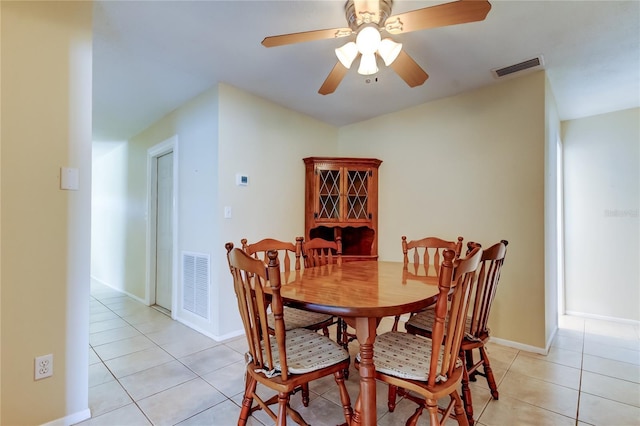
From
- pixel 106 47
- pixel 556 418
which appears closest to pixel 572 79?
pixel 556 418

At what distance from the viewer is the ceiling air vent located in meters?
2.37

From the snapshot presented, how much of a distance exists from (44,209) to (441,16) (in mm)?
2187

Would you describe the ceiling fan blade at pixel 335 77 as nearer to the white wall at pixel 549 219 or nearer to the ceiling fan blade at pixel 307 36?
the ceiling fan blade at pixel 307 36

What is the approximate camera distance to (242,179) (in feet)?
9.74

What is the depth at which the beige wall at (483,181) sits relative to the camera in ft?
8.40

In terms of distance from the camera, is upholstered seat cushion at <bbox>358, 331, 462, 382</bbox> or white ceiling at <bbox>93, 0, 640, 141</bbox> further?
white ceiling at <bbox>93, 0, 640, 141</bbox>

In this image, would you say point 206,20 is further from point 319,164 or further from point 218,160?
point 319,164

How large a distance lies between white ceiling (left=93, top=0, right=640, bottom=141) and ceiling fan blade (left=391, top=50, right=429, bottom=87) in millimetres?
314

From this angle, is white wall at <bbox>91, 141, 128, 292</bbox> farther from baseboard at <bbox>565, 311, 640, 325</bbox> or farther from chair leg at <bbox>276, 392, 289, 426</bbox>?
baseboard at <bbox>565, 311, 640, 325</bbox>

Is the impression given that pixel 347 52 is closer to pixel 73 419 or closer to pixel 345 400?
pixel 345 400

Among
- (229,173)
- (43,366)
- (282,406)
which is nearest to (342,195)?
(229,173)

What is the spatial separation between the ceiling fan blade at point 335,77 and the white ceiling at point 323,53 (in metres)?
0.31

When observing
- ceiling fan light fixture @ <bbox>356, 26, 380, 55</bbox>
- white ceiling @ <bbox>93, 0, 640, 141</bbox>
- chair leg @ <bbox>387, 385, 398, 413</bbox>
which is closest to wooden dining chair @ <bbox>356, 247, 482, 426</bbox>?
chair leg @ <bbox>387, 385, 398, 413</bbox>

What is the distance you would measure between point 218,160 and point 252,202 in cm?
52
